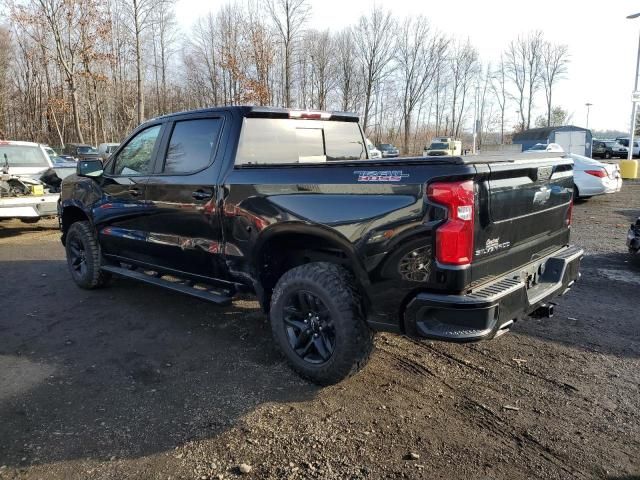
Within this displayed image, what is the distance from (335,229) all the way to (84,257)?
4.00 m

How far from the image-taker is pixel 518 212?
3.29m

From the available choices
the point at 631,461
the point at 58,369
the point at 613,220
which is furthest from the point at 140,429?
Answer: the point at 613,220

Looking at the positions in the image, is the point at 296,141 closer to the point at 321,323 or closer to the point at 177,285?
the point at 177,285

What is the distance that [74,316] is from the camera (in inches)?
205

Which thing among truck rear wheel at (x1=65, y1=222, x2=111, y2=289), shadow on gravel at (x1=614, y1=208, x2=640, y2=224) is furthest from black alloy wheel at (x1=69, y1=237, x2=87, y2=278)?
shadow on gravel at (x1=614, y1=208, x2=640, y2=224)

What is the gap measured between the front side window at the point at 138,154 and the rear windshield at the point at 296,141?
124cm

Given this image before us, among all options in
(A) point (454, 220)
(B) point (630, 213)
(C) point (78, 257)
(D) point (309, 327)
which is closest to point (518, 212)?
(A) point (454, 220)

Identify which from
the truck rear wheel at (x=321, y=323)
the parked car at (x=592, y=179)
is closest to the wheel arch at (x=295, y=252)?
the truck rear wheel at (x=321, y=323)

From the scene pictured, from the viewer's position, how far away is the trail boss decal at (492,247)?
118 inches

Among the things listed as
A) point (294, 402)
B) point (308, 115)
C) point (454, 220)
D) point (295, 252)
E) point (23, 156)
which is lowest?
point (294, 402)

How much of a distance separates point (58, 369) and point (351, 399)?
2306 millimetres

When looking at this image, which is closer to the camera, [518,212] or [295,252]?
[518,212]

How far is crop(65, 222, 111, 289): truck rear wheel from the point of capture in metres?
5.87

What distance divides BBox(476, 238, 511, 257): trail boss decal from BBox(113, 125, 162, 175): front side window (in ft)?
10.9
